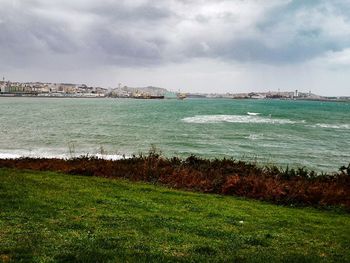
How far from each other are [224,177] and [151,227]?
386 inches

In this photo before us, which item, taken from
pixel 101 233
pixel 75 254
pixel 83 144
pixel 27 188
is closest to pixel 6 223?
pixel 101 233

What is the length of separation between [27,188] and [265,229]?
9205 millimetres

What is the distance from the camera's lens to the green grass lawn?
930 cm

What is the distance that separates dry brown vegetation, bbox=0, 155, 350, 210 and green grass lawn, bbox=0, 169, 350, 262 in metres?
1.45

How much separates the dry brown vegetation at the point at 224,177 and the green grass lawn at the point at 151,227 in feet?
4.75

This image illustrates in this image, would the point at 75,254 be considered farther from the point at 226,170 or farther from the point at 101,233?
the point at 226,170

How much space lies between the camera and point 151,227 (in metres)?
12.0

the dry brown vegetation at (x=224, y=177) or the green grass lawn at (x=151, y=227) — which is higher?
the green grass lawn at (x=151, y=227)

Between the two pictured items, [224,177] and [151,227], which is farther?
[224,177]

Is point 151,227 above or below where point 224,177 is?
above

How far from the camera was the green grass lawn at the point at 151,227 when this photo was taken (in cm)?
930

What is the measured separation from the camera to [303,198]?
59.3 feet

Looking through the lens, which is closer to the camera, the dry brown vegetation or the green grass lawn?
the green grass lawn

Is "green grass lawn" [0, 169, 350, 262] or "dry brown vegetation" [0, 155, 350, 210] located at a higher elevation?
"green grass lawn" [0, 169, 350, 262]
